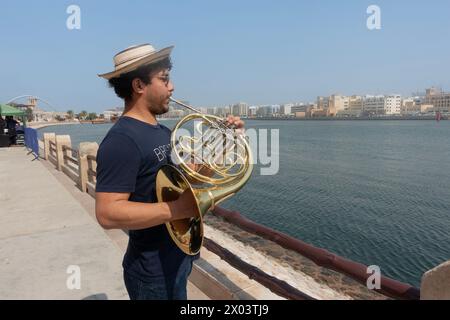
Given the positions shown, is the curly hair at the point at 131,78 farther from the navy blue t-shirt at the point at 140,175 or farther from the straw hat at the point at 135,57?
the navy blue t-shirt at the point at 140,175

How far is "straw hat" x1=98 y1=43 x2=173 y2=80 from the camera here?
6.09 ft

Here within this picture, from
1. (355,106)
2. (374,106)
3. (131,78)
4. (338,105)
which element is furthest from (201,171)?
(338,105)

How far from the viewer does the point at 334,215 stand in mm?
13406

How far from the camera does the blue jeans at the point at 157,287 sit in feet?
6.42

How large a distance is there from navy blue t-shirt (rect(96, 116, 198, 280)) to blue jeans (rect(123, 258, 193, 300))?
3cm

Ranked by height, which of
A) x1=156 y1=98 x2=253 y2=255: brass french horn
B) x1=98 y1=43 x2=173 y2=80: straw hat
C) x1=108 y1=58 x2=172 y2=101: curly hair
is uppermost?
x1=98 y1=43 x2=173 y2=80: straw hat

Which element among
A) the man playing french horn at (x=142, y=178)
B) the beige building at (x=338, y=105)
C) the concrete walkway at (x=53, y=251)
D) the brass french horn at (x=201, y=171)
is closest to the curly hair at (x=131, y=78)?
the man playing french horn at (x=142, y=178)

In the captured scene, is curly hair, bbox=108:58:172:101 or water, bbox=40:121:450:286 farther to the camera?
water, bbox=40:121:450:286

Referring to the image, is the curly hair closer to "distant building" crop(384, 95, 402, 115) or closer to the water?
the water

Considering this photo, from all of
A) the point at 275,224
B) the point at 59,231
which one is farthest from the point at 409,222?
the point at 59,231

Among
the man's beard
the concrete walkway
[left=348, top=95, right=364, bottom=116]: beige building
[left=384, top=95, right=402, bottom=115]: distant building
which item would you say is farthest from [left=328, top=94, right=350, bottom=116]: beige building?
the man's beard

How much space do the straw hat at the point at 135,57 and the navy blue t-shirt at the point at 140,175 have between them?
0.29 meters

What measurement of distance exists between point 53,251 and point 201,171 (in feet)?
12.1
